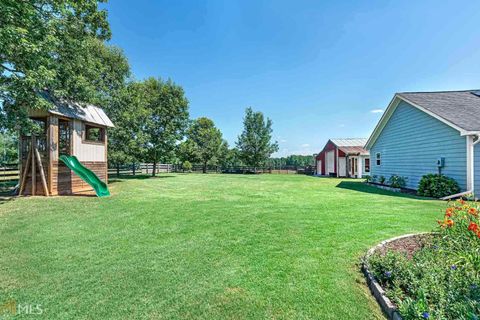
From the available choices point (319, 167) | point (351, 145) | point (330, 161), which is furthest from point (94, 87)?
point (319, 167)

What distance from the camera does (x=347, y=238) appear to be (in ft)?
14.1

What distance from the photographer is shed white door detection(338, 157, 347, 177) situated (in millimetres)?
23739

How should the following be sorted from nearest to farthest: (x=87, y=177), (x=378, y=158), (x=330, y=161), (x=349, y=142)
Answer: (x=87, y=177)
(x=378, y=158)
(x=349, y=142)
(x=330, y=161)

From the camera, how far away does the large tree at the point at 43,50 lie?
687cm

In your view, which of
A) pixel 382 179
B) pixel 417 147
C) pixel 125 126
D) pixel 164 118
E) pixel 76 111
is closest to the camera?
pixel 76 111

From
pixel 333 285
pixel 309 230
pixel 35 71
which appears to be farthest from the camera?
pixel 35 71

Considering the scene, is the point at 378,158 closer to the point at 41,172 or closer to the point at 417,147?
the point at 417,147

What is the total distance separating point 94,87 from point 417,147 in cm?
1663

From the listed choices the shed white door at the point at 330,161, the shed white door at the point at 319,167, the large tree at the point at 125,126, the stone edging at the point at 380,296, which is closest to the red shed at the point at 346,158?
the shed white door at the point at 330,161

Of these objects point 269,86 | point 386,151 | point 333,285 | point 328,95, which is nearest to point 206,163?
point 269,86

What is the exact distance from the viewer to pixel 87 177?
9727 millimetres

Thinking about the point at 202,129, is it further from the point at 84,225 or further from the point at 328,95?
the point at 84,225

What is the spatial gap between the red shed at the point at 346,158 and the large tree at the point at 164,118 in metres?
15.6

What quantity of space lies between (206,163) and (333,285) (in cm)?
3211
